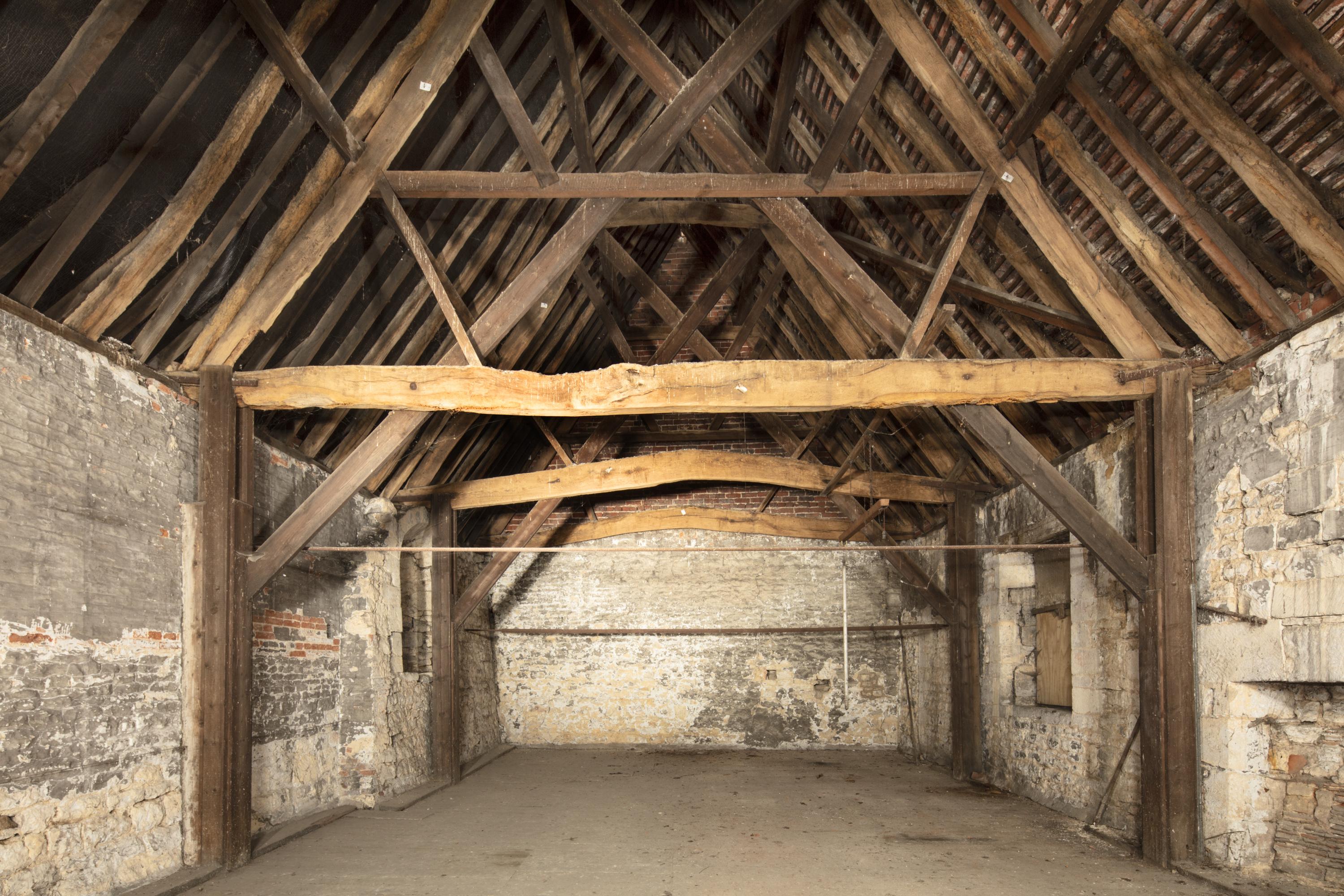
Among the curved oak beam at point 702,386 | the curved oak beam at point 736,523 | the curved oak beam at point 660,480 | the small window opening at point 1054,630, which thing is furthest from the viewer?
the curved oak beam at point 736,523

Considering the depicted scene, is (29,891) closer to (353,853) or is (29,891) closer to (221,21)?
(353,853)

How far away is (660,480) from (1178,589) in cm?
448

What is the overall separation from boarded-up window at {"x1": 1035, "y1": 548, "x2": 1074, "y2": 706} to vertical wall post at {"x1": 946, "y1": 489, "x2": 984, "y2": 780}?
835 mm

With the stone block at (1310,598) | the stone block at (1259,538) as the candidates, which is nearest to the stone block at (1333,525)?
the stone block at (1310,598)

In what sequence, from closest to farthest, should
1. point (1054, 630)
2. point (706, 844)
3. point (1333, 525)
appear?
point (1333, 525) → point (706, 844) → point (1054, 630)

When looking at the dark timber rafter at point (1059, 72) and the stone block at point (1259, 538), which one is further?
the stone block at point (1259, 538)

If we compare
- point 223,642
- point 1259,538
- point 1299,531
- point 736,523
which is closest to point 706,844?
point 223,642

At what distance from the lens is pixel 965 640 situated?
7941mm

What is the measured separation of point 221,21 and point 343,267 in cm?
164

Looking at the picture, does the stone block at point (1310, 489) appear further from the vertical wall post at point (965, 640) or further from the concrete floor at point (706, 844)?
the vertical wall post at point (965, 640)

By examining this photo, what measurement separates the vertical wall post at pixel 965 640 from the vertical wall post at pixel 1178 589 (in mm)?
3364

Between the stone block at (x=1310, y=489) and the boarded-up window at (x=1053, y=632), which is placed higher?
the stone block at (x=1310, y=489)

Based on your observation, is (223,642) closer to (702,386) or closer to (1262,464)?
(702,386)

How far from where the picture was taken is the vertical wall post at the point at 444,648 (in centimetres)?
779
